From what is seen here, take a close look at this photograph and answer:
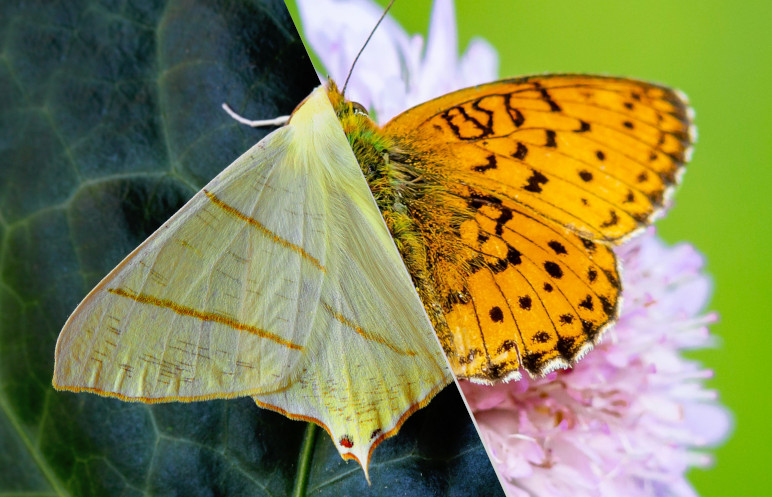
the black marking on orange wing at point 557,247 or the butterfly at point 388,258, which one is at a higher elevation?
the butterfly at point 388,258

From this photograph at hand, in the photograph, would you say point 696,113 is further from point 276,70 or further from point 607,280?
point 276,70

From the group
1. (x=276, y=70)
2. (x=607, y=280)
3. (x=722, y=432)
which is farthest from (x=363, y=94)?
(x=722, y=432)

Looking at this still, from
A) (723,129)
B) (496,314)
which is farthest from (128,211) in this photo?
(723,129)

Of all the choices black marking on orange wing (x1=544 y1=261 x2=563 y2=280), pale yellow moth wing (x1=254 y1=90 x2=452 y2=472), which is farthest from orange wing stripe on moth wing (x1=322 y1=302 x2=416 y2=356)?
black marking on orange wing (x1=544 y1=261 x2=563 y2=280)

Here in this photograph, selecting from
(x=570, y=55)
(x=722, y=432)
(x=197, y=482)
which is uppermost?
(x=570, y=55)

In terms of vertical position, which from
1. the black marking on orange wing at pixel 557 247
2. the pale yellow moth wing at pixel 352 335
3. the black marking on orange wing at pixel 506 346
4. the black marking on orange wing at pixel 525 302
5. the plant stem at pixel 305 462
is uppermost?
the pale yellow moth wing at pixel 352 335

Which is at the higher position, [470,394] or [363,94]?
[363,94]

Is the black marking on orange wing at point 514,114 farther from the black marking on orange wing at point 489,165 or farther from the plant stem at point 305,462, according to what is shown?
the plant stem at point 305,462

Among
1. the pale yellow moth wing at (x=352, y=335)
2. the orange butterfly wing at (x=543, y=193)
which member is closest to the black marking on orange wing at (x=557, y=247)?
the orange butterfly wing at (x=543, y=193)
